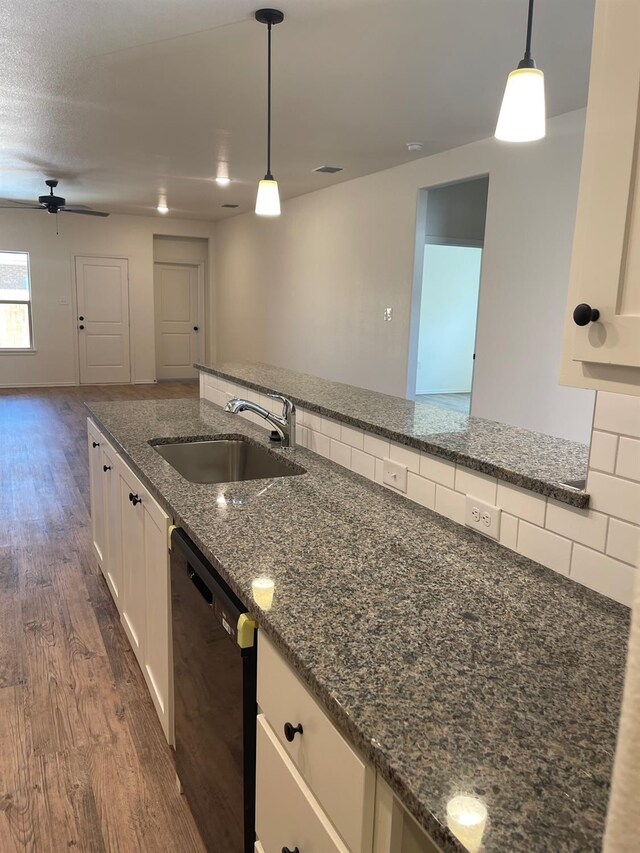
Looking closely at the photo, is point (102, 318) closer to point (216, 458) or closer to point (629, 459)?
point (216, 458)

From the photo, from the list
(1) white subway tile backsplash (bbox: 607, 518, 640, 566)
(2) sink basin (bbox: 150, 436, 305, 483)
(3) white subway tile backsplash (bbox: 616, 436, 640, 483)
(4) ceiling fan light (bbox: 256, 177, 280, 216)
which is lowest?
(2) sink basin (bbox: 150, 436, 305, 483)

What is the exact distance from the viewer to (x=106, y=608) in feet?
9.65

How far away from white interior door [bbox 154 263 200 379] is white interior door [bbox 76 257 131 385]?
2.46 ft

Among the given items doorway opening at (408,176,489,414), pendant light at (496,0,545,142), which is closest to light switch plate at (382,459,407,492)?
pendant light at (496,0,545,142)

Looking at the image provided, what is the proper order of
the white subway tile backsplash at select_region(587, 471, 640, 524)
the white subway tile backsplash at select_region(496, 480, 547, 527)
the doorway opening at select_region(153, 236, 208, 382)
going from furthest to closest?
the doorway opening at select_region(153, 236, 208, 382) < the white subway tile backsplash at select_region(496, 480, 547, 527) < the white subway tile backsplash at select_region(587, 471, 640, 524)

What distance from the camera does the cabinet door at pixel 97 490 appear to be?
2.93 m

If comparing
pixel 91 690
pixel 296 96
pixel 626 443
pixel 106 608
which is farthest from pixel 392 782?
pixel 296 96

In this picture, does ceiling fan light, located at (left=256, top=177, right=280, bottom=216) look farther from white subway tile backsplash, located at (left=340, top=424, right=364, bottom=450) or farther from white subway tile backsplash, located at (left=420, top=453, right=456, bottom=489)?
white subway tile backsplash, located at (left=420, top=453, right=456, bottom=489)

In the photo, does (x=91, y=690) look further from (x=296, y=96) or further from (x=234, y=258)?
(x=234, y=258)

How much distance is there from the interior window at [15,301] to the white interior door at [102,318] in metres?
0.74

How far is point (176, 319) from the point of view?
1089 centimetres

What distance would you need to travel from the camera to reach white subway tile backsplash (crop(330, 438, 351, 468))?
2.12 m

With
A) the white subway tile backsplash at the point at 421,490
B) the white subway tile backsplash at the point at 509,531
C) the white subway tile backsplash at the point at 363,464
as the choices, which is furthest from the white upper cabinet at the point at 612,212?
the white subway tile backsplash at the point at 363,464

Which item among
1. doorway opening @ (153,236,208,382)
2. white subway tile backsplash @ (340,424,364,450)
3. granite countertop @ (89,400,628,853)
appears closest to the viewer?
granite countertop @ (89,400,628,853)
